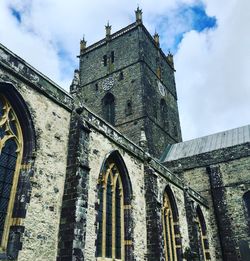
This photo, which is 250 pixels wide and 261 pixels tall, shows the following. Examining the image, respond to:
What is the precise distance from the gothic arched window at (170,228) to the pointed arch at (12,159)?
9.37m

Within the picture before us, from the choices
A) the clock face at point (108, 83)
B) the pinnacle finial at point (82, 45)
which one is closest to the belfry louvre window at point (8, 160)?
the clock face at point (108, 83)

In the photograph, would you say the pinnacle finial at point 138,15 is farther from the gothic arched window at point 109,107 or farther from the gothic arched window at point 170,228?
the gothic arched window at point 170,228

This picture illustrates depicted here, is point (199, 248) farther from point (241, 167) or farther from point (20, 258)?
point (20, 258)

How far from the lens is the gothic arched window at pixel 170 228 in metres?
15.6

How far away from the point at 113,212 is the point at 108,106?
17342 mm

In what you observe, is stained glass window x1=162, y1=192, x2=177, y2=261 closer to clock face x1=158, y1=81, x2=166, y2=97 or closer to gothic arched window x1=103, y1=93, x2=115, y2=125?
gothic arched window x1=103, y1=93, x2=115, y2=125

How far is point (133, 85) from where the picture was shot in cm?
2705

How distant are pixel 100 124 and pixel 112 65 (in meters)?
18.3

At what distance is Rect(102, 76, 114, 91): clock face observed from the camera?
93.8ft

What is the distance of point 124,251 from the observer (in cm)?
1184

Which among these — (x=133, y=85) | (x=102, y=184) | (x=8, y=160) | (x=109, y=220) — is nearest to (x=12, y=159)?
(x=8, y=160)

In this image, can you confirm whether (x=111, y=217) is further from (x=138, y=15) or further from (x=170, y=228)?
(x=138, y=15)

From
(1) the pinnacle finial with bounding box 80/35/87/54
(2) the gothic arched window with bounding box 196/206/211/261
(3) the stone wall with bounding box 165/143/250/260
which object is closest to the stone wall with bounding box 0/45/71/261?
(2) the gothic arched window with bounding box 196/206/211/261

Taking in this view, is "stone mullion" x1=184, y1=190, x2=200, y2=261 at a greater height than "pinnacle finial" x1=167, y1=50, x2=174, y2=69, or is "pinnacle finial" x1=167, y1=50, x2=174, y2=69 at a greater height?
"pinnacle finial" x1=167, y1=50, x2=174, y2=69
